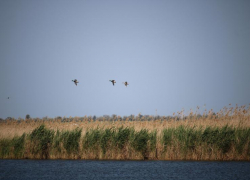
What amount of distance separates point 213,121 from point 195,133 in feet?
12.7

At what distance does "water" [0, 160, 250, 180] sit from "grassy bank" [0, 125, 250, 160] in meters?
1.00

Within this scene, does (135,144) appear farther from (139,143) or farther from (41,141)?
(41,141)

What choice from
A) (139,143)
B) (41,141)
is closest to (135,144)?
(139,143)

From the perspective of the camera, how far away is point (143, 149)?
2323 centimetres

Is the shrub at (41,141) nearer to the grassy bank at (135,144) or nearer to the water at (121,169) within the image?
the grassy bank at (135,144)

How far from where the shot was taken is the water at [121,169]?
1800 centimetres

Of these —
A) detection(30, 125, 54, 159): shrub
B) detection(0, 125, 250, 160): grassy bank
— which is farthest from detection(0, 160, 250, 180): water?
detection(30, 125, 54, 159): shrub

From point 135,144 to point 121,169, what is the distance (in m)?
3.67

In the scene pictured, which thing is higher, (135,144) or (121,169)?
(135,144)

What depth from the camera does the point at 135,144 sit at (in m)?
23.2

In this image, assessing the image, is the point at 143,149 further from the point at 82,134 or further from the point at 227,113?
the point at 227,113

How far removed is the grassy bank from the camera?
22.6 metres

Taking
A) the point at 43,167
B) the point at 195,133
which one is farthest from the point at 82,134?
the point at 195,133

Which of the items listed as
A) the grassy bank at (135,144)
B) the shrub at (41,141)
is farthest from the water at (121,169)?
the shrub at (41,141)
